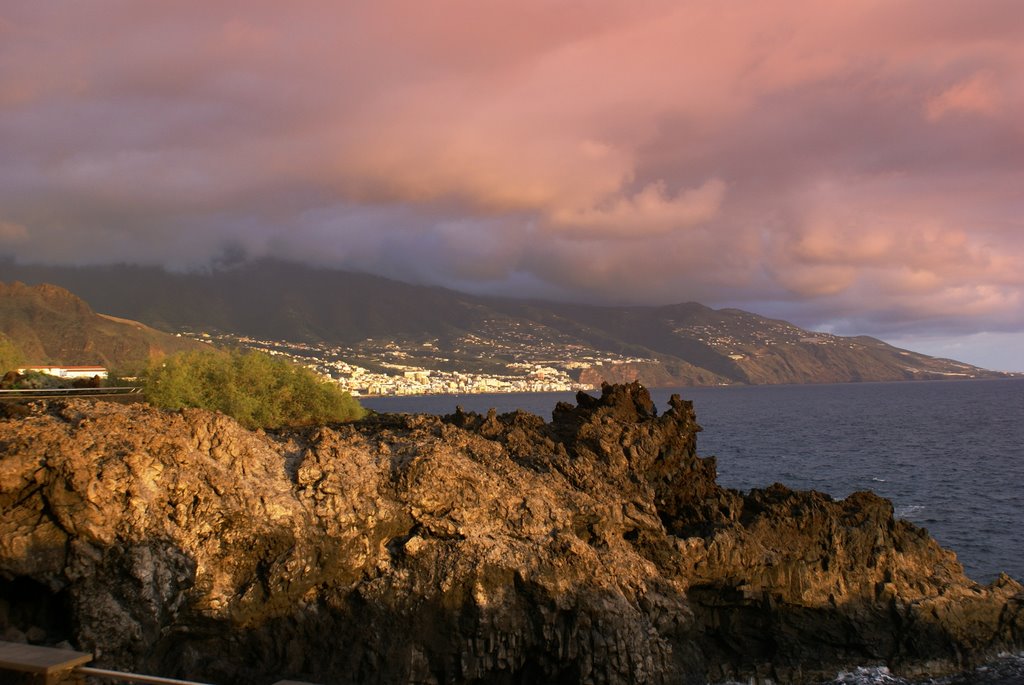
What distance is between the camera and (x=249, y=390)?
4500 centimetres

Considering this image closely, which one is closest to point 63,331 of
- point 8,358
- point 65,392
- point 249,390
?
point 8,358

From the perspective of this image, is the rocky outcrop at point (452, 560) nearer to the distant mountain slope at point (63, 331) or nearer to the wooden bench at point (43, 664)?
the wooden bench at point (43, 664)

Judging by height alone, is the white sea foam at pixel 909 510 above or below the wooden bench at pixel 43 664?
below

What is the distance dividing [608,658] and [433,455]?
6.28 m

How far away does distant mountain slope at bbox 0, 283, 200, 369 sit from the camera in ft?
475

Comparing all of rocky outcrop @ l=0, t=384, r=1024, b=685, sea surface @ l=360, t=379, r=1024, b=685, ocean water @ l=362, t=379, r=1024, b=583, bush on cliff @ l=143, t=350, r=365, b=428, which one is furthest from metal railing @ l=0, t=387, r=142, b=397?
ocean water @ l=362, t=379, r=1024, b=583

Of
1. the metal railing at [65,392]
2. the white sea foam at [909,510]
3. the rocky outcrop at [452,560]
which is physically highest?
the metal railing at [65,392]

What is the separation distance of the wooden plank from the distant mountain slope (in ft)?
439

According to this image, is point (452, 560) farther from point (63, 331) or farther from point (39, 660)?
point (63, 331)

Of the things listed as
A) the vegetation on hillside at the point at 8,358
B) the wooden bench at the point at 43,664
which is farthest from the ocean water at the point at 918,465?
the vegetation on hillside at the point at 8,358

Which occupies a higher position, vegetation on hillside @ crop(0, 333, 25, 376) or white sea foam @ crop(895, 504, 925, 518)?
vegetation on hillside @ crop(0, 333, 25, 376)

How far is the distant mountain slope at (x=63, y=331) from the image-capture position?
144763 mm

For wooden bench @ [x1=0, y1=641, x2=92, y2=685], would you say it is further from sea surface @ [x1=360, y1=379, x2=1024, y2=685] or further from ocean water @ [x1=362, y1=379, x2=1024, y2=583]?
ocean water @ [x1=362, y1=379, x2=1024, y2=583]

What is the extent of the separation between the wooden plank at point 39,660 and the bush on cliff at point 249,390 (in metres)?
32.2
